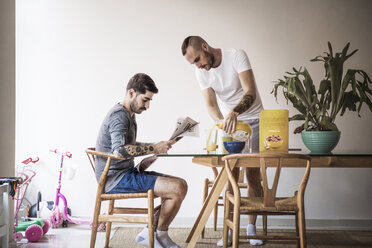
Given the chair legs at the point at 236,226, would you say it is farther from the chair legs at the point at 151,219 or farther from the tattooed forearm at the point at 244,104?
the tattooed forearm at the point at 244,104

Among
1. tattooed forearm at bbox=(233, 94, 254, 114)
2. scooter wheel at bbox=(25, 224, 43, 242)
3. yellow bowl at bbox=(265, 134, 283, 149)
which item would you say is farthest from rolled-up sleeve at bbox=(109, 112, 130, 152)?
scooter wheel at bbox=(25, 224, 43, 242)

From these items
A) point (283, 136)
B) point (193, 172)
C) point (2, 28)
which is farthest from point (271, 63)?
point (2, 28)

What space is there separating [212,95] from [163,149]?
0.99 metres

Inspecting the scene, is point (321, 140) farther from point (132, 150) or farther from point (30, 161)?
point (30, 161)

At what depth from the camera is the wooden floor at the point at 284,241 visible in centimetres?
324

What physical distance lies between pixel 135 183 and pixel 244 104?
0.90 m

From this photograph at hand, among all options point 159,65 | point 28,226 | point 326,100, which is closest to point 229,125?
point 326,100

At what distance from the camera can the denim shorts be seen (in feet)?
8.62

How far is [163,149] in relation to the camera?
2.58 m

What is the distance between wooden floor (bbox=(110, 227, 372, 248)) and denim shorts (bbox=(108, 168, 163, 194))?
758 mm

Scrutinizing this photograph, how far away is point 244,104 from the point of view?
2.92 meters

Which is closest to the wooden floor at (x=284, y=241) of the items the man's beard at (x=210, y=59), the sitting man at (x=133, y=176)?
the sitting man at (x=133, y=176)

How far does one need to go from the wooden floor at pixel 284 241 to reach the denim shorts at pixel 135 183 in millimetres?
758

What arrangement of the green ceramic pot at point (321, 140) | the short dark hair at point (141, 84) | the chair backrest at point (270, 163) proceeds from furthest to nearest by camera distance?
the short dark hair at point (141, 84) → the green ceramic pot at point (321, 140) → the chair backrest at point (270, 163)
